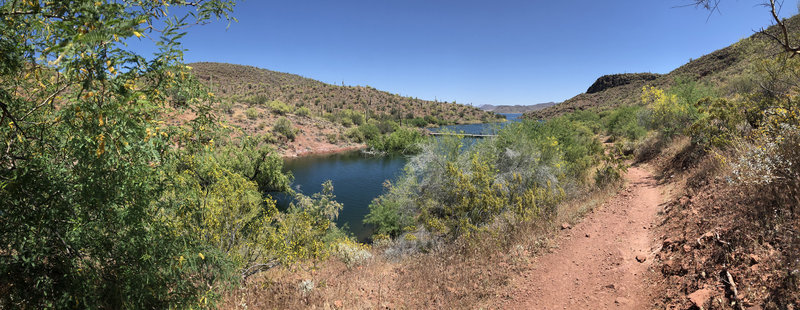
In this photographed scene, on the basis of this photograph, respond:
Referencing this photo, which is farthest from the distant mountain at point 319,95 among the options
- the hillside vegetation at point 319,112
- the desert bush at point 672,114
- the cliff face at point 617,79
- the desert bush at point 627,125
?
the desert bush at point 672,114

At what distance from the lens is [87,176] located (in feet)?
8.20

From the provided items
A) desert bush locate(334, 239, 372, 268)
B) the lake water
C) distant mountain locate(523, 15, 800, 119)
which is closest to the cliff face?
distant mountain locate(523, 15, 800, 119)

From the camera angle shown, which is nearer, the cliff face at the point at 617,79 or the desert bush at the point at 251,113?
the desert bush at the point at 251,113

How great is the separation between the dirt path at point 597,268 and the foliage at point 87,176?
4776 mm

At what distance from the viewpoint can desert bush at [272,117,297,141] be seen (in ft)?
136

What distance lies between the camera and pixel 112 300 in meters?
3.16

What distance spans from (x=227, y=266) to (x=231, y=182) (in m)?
2.75

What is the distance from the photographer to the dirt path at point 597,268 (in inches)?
177

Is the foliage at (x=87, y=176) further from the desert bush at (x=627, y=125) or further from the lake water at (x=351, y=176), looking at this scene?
the desert bush at (x=627, y=125)

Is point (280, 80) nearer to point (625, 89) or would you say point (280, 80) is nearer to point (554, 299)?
point (625, 89)

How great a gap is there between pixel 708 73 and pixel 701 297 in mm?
47367

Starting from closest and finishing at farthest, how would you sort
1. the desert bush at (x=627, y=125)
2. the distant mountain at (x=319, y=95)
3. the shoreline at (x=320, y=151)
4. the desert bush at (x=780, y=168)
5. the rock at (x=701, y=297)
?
the rock at (x=701, y=297), the desert bush at (x=780, y=168), the desert bush at (x=627, y=125), the shoreline at (x=320, y=151), the distant mountain at (x=319, y=95)

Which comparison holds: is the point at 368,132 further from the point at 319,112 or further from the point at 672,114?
the point at 672,114

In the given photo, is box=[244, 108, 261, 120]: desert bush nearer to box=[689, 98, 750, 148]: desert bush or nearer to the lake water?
the lake water
